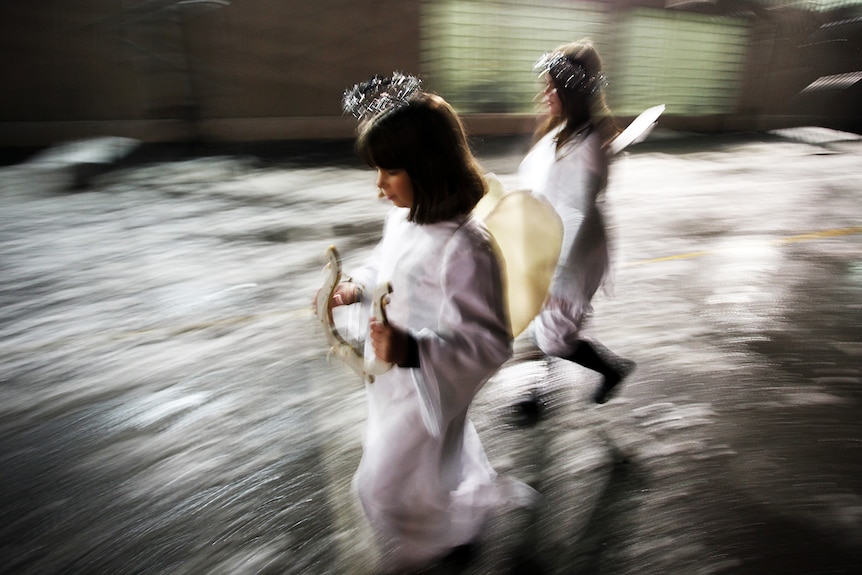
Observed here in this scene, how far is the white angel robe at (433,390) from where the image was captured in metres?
1.38

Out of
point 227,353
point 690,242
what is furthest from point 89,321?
point 690,242

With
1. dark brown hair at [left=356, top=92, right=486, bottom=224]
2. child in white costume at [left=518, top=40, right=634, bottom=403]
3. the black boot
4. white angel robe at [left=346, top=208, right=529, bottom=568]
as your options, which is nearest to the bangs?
dark brown hair at [left=356, top=92, right=486, bottom=224]

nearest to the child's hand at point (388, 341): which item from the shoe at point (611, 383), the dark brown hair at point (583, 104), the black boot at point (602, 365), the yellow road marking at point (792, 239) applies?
the dark brown hair at point (583, 104)

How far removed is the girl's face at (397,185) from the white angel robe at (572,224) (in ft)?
3.24

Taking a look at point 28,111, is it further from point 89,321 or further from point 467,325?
point 467,325

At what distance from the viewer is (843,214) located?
22.4 ft

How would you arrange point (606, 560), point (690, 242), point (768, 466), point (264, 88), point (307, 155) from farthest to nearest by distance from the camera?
point (264, 88)
point (307, 155)
point (690, 242)
point (768, 466)
point (606, 560)

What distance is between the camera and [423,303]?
1480 mm

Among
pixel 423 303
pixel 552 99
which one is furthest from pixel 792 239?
pixel 423 303

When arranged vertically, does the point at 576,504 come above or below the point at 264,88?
below

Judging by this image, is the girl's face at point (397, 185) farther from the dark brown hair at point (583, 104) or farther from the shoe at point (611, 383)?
the shoe at point (611, 383)

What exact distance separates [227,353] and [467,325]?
2.43 metres

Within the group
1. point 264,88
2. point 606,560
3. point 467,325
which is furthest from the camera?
point 264,88

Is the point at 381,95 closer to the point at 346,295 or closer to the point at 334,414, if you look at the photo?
the point at 346,295
